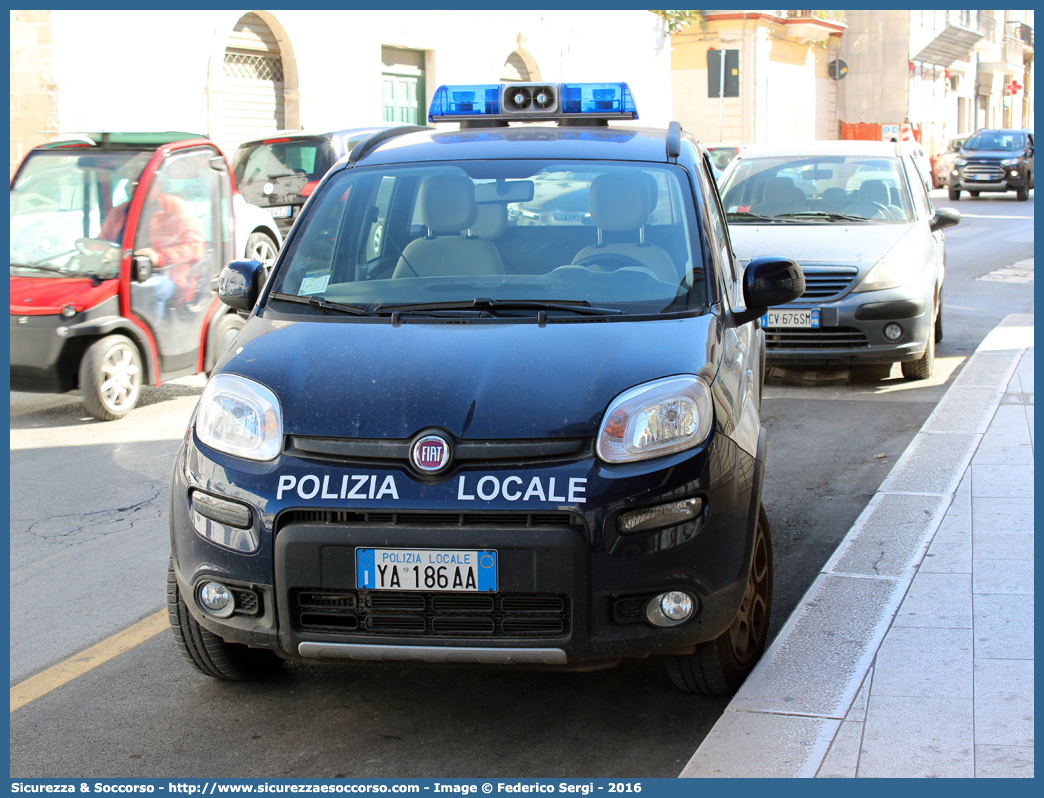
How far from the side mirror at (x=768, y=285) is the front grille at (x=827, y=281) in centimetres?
418

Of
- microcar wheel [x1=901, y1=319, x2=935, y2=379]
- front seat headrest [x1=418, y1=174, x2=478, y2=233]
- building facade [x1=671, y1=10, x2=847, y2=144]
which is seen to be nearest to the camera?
front seat headrest [x1=418, y1=174, x2=478, y2=233]

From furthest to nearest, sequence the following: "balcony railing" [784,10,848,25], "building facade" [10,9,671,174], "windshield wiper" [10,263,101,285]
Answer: "balcony railing" [784,10,848,25], "building facade" [10,9,671,174], "windshield wiper" [10,263,101,285]

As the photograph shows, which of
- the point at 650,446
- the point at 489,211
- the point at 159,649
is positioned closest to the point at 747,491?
the point at 650,446

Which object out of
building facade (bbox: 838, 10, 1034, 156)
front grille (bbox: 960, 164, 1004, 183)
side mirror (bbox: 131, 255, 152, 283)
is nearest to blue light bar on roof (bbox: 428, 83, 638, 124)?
side mirror (bbox: 131, 255, 152, 283)

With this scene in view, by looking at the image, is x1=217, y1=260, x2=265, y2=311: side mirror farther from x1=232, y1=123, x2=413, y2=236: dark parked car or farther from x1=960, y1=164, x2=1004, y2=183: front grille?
x1=960, y1=164, x2=1004, y2=183: front grille

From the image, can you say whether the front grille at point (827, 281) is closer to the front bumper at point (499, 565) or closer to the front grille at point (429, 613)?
the front bumper at point (499, 565)

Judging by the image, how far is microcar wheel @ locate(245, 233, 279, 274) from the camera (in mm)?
11055

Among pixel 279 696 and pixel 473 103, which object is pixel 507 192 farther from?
pixel 279 696

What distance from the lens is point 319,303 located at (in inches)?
158

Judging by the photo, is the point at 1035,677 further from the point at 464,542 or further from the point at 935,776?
the point at 464,542

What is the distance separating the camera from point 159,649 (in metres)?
4.18

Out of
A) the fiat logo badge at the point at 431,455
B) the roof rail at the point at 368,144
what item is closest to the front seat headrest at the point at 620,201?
the roof rail at the point at 368,144

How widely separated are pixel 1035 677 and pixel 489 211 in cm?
238

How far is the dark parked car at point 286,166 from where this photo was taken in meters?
13.6
